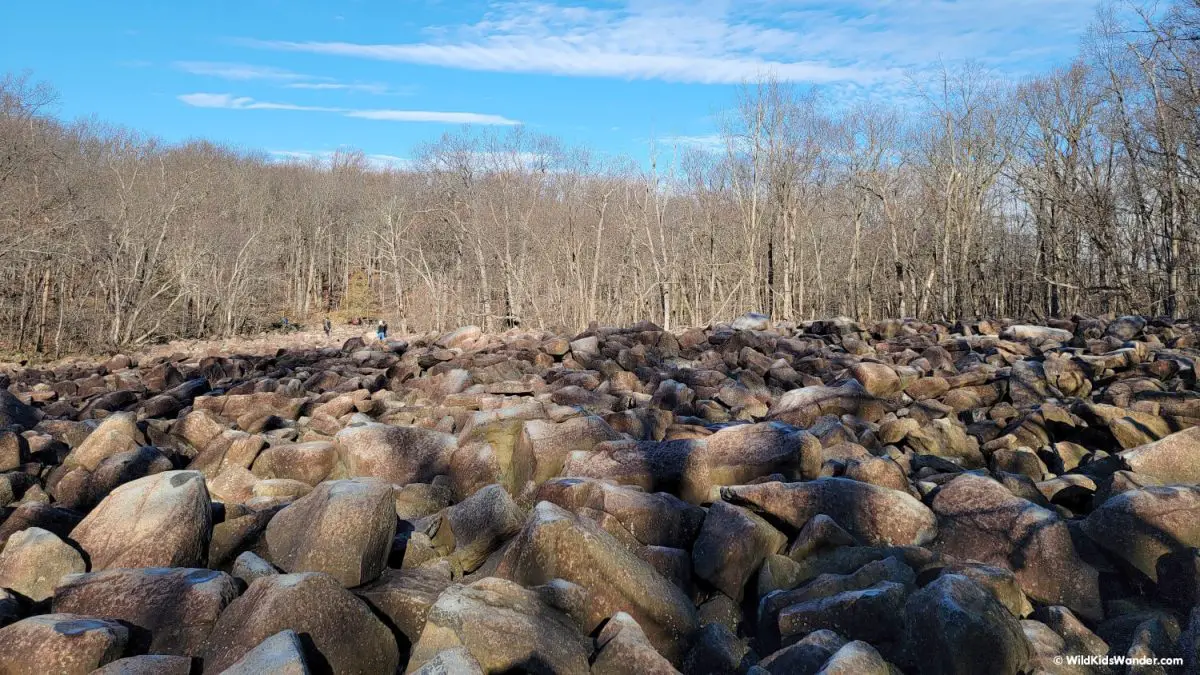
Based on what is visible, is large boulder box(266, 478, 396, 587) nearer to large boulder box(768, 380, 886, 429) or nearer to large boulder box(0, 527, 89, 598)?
large boulder box(0, 527, 89, 598)

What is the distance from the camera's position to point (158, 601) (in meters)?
3.35

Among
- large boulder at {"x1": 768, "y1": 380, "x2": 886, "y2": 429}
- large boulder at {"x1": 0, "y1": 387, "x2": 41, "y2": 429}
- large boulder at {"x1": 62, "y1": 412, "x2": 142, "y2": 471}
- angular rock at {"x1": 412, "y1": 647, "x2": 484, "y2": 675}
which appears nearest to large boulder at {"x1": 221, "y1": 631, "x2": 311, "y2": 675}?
angular rock at {"x1": 412, "y1": 647, "x2": 484, "y2": 675}

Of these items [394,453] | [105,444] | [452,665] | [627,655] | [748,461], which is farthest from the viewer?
[105,444]

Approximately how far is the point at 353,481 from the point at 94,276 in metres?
37.7

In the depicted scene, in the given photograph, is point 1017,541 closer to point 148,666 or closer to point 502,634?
point 502,634

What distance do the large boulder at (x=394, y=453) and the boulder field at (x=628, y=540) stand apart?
2 centimetres

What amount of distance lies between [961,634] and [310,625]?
7.93 feet

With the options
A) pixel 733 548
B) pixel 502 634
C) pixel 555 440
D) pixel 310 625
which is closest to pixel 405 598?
pixel 310 625

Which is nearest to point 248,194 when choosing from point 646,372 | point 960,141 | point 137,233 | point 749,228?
point 137,233

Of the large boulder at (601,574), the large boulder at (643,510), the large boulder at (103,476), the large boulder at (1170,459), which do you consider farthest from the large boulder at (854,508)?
the large boulder at (103,476)

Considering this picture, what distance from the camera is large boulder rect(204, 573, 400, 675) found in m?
2.97

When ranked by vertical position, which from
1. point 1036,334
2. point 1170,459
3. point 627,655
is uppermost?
point 1036,334

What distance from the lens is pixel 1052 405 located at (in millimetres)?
5906

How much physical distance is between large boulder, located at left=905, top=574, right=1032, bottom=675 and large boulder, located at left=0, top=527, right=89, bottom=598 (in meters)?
3.84
